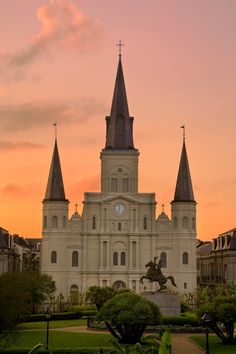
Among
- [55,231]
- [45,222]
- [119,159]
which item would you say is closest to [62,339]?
[55,231]

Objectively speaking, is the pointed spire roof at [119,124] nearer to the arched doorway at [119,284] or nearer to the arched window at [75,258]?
the arched window at [75,258]

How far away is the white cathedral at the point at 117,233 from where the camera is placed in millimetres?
104000

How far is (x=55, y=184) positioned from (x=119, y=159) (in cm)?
1064

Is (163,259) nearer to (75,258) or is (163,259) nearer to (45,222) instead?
(75,258)

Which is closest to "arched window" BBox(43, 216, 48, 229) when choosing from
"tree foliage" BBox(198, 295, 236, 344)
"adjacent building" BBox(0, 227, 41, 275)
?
"adjacent building" BBox(0, 227, 41, 275)

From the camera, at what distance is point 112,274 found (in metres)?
104

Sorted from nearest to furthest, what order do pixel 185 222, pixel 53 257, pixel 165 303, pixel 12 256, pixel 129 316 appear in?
pixel 129 316 < pixel 165 303 < pixel 53 257 < pixel 185 222 < pixel 12 256

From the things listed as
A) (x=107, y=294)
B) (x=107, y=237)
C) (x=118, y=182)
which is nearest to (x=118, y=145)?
(x=118, y=182)

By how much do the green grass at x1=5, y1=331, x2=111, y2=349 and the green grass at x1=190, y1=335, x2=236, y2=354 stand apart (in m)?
6.18

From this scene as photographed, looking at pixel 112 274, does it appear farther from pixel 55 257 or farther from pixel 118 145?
pixel 118 145

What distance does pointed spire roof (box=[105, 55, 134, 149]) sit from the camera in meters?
108

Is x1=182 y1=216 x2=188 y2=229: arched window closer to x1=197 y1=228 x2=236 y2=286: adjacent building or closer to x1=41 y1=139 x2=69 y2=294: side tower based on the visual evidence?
x1=197 y1=228 x2=236 y2=286: adjacent building

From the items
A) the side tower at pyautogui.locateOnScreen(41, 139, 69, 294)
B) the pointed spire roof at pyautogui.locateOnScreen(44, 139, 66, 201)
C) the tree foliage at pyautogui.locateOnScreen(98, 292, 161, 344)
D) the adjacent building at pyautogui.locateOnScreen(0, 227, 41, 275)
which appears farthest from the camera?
the adjacent building at pyautogui.locateOnScreen(0, 227, 41, 275)

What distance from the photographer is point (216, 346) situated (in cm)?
4372
